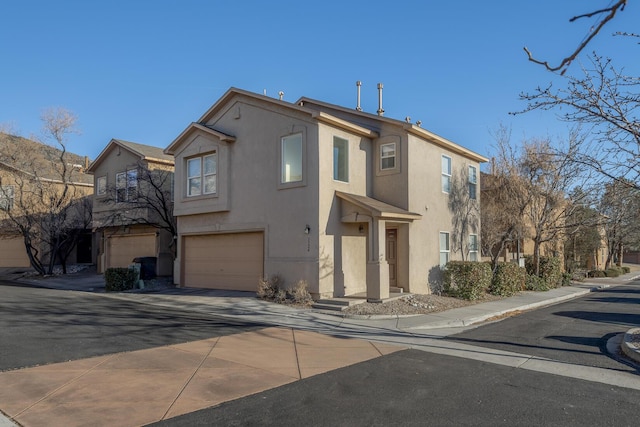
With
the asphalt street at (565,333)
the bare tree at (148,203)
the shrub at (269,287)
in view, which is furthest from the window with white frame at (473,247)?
the bare tree at (148,203)

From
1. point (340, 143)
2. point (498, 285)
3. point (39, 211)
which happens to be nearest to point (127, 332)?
point (340, 143)

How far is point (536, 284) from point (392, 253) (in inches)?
370

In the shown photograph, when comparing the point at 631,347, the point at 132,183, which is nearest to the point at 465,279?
the point at 631,347

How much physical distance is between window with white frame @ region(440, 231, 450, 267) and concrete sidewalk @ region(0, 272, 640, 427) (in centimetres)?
521

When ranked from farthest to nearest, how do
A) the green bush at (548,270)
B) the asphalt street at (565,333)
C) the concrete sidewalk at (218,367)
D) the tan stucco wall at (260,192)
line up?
the green bush at (548,270)
the tan stucco wall at (260,192)
the asphalt street at (565,333)
the concrete sidewalk at (218,367)

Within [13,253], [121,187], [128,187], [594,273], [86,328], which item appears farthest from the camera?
[594,273]

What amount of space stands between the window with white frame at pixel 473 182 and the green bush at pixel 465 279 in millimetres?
4586

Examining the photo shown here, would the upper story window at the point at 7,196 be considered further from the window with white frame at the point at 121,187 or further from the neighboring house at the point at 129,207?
the window with white frame at the point at 121,187

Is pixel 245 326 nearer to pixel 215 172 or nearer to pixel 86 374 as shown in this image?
pixel 86 374

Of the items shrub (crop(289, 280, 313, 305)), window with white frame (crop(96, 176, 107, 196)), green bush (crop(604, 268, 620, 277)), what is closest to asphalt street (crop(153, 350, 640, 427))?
shrub (crop(289, 280, 313, 305))

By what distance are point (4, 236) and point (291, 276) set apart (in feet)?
77.9

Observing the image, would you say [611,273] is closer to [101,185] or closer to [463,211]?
[463,211]

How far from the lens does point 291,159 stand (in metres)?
16.5

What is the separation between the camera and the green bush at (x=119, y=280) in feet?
62.3
